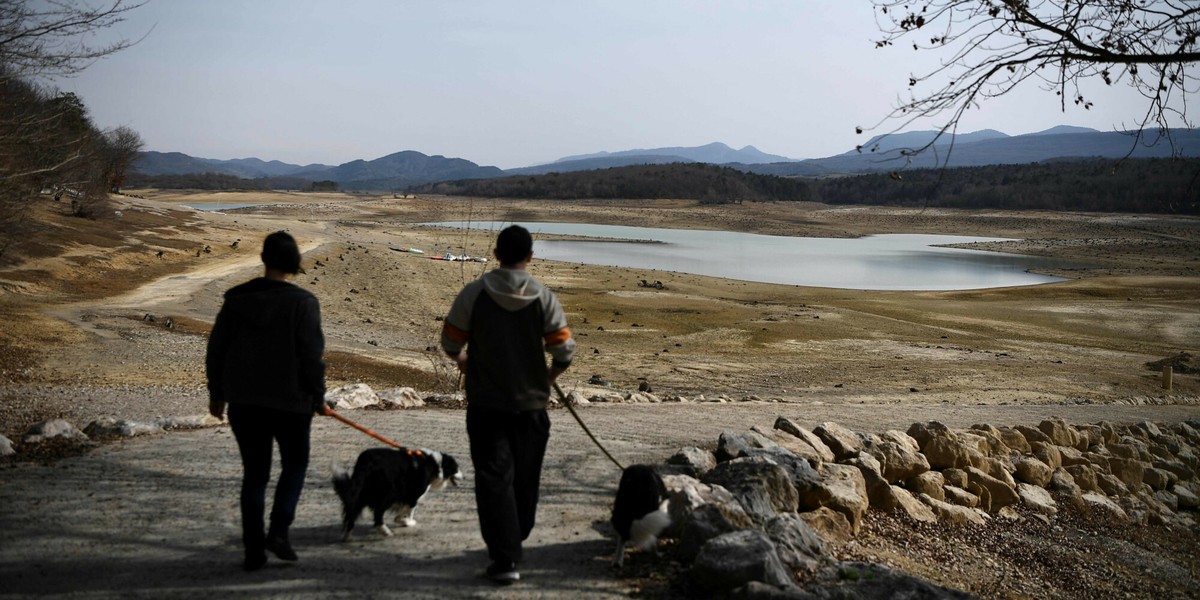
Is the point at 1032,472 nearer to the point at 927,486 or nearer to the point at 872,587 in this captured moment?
the point at 927,486

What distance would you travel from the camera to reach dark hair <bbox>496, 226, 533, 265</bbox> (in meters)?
4.62

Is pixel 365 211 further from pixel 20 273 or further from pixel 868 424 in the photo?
pixel 868 424

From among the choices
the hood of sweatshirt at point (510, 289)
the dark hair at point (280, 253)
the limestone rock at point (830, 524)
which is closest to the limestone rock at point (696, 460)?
the limestone rock at point (830, 524)

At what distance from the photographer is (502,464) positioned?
4586 millimetres

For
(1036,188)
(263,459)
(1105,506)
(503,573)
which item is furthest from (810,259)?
(1036,188)

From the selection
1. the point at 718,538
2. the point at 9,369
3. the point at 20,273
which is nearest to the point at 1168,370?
the point at 718,538

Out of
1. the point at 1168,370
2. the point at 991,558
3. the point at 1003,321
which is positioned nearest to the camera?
the point at 991,558

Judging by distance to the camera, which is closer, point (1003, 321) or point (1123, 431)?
point (1123, 431)

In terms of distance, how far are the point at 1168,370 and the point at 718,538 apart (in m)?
18.8

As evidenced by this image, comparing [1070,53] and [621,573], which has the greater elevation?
[1070,53]

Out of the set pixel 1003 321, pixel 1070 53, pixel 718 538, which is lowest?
pixel 1003 321

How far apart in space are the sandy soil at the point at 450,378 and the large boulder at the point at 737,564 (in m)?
0.26

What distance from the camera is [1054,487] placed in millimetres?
10258

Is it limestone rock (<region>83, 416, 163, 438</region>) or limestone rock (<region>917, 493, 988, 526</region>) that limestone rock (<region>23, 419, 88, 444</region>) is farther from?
limestone rock (<region>917, 493, 988, 526</region>)
